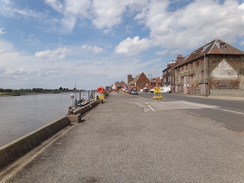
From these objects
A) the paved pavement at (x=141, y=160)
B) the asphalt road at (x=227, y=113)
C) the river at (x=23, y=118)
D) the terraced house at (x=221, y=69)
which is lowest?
the river at (x=23, y=118)

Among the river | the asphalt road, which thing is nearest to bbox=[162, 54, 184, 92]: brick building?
the river

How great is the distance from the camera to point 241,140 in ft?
18.3

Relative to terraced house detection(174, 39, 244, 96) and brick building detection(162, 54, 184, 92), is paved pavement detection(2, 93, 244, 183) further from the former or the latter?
brick building detection(162, 54, 184, 92)

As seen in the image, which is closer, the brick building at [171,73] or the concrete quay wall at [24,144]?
the concrete quay wall at [24,144]

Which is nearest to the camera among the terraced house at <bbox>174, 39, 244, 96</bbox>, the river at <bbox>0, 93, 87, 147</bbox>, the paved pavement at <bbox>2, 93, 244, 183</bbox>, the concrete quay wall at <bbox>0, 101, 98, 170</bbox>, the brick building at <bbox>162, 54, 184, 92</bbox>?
the paved pavement at <bbox>2, 93, 244, 183</bbox>

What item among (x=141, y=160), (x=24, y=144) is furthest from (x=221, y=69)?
(x=24, y=144)

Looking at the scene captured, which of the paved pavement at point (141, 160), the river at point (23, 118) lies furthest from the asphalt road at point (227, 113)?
the river at point (23, 118)

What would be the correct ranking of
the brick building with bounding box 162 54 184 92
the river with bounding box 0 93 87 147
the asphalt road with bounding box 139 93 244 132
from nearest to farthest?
the asphalt road with bounding box 139 93 244 132
the river with bounding box 0 93 87 147
the brick building with bounding box 162 54 184 92

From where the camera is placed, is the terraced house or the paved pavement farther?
the terraced house

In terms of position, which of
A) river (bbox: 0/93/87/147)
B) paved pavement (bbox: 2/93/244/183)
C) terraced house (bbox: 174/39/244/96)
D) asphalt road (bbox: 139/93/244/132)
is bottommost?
river (bbox: 0/93/87/147)

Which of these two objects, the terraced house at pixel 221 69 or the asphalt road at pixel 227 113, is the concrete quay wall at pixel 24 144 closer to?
the asphalt road at pixel 227 113

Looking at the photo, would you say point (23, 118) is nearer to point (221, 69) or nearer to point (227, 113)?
point (227, 113)

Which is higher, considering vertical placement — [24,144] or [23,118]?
[24,144]

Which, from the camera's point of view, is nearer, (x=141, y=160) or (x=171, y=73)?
(x=141, y=160)
